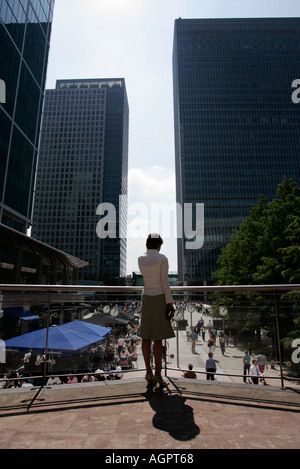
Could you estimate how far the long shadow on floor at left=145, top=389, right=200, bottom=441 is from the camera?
2111mm

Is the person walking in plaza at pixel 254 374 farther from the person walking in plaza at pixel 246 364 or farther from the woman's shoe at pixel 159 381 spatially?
the woman's shoe at pixel 159 381

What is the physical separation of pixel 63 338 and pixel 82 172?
138891 millimetres

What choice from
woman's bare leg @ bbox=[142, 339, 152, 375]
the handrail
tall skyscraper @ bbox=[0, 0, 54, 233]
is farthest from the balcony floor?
tall skyscraper @ bbox=[0, 0, 54, 233]

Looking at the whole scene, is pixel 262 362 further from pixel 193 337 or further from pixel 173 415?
pixel 173 415

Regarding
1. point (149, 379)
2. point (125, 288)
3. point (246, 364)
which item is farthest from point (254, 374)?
point (125, 288)

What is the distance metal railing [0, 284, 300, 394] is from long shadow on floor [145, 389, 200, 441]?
2.94 feet

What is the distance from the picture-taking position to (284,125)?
351 feet

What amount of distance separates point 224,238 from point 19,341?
329ft

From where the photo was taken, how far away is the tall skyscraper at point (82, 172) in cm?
Result: 12688

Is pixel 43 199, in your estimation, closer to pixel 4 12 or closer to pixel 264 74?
pixel 4 12

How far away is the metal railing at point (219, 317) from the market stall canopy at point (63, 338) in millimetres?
91

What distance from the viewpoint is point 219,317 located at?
4.04 metres

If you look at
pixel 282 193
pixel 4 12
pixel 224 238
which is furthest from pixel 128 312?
pixel 224 238

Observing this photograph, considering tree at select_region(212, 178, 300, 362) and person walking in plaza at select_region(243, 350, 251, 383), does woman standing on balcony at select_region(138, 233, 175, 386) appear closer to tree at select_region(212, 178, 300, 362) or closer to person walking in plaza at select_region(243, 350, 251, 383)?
tree at select_region(212, 178, 300, 362)
